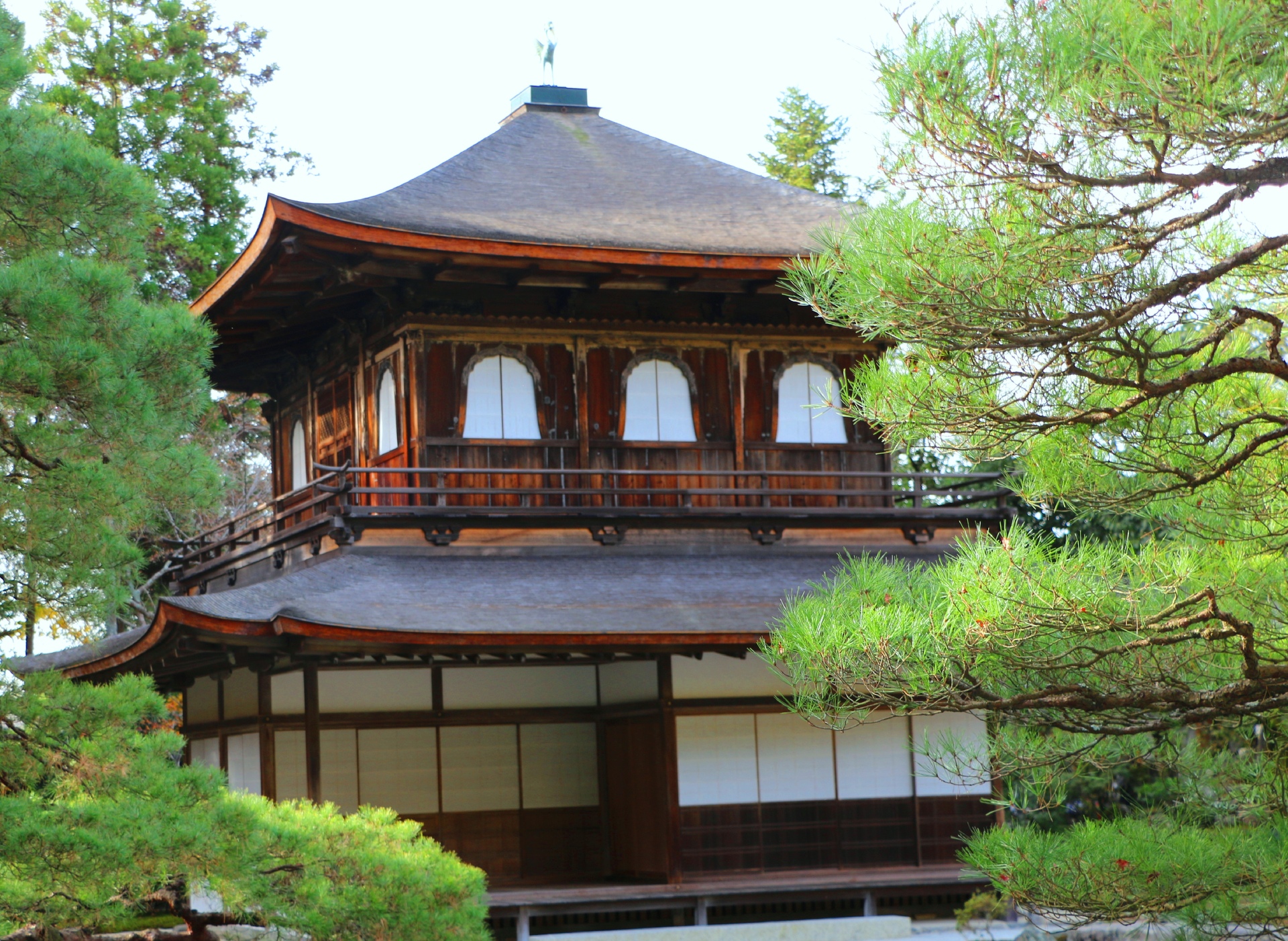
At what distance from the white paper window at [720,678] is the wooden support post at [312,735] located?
10.1 ft

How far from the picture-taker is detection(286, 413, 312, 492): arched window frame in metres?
17.0

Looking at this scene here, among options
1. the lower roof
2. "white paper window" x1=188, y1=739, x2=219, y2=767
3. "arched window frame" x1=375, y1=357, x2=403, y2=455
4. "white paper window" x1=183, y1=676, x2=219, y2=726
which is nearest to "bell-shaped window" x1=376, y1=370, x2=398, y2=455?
"arched window frame" x1=375, y1=357, x2=403, y2=455

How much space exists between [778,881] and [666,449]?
445 centimetres

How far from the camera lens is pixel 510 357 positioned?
14.6m

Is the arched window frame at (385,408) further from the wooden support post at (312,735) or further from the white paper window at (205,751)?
the white paper window at (205,751)

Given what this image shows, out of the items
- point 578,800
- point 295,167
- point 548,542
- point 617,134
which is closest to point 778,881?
point 578,800

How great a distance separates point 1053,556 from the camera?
6.04 meters

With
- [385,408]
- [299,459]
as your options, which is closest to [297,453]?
[299,459]

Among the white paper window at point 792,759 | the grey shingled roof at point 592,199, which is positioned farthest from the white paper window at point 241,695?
the white paper window at point 792,759

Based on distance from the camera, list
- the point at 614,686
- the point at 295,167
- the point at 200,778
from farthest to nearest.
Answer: the point at 295,167, the point at 614,686, the point at 200,778

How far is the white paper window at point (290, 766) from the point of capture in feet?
43.2

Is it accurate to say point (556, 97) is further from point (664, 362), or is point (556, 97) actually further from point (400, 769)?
point (400, 769)

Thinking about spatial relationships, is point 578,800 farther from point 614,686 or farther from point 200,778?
point 200,778

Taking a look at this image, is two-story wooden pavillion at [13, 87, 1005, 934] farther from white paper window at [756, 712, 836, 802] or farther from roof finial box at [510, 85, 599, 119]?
roof finial box at [510, 85, 599, 119]
